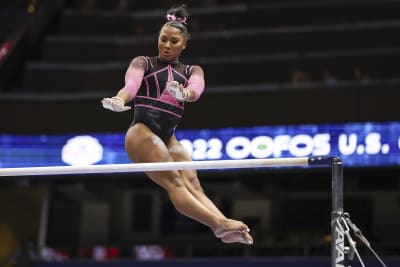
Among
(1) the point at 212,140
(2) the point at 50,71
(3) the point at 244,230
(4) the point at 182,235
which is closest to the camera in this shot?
(3) the point at 244,230

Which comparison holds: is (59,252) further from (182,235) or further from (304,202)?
(304,202)

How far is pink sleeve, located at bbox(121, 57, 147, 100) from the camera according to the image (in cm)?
594

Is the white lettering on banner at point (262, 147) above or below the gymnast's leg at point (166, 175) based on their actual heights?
above

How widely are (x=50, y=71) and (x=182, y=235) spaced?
395 centimetres

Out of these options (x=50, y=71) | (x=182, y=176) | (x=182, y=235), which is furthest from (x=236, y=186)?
(x=182, y=176)

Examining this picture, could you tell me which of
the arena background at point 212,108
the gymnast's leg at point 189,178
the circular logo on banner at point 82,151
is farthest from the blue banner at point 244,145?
the gymnast's leg at point 189,178

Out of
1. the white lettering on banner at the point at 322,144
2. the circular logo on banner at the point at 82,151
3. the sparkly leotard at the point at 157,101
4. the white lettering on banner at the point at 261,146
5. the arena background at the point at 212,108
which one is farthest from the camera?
the circular logo on banner at the point at 82,151

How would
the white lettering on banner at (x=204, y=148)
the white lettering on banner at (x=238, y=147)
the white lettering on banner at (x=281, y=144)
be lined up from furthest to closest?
the white lettering on banner at (x=204, y=148) → the white lettering on banner at (x=238, y=147) → the white lettering on banner at (x=281, y=144)

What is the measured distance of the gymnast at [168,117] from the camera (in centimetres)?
595

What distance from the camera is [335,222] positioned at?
5.68 metres

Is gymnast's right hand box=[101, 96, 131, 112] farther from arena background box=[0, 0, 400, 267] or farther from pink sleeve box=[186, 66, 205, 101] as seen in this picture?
arena background box=[0, 0, 400, 267]

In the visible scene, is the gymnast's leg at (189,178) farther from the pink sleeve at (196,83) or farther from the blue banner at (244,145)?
the blue banner at (244,145)

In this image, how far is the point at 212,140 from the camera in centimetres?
1278

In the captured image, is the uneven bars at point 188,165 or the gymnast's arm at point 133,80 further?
the gymnast's arm at point 133,80
